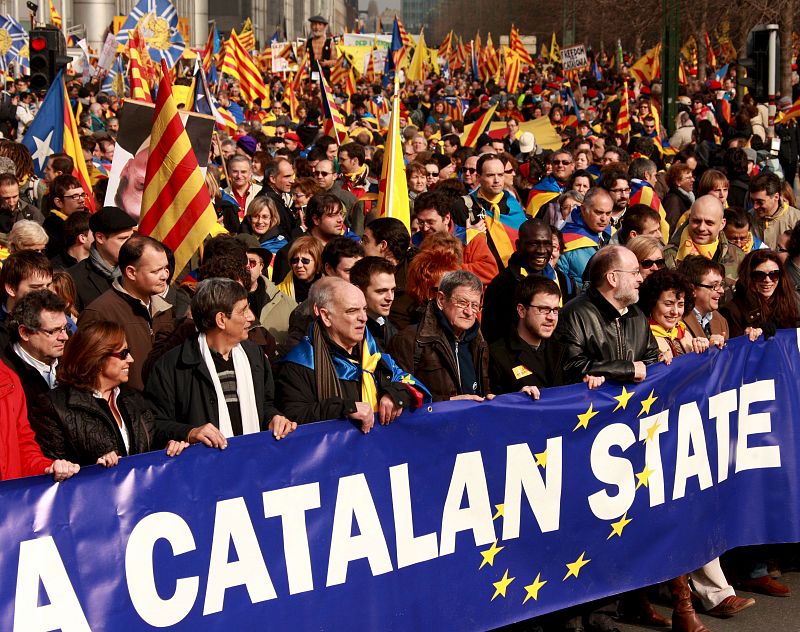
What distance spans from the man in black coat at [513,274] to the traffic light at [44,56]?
8.11 m

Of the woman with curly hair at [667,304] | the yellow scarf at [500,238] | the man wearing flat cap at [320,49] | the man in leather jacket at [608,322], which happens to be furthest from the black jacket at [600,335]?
the man wearing flat cap at [320,49]

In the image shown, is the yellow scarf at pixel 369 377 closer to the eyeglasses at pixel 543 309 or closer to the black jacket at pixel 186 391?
the black jacket at pixel 186 391

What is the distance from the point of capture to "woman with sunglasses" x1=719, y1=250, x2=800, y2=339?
6812mm

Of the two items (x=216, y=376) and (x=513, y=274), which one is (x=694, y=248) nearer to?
(x=513, y=274)

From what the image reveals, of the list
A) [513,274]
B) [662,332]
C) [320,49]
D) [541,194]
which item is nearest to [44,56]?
[541,194]

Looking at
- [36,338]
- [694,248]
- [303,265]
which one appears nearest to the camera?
[36,338]

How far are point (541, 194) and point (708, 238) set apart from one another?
11.2 ft

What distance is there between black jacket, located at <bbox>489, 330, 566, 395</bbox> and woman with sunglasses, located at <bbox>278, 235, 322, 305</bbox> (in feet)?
5.47

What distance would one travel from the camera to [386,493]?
199 inches

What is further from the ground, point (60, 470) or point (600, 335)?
point (600, 335)

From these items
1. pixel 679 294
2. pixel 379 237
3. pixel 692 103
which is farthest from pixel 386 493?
pixel 692 103

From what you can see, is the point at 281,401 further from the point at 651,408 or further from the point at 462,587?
the point at 651,408

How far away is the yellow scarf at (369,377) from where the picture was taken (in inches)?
213

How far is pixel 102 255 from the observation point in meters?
7.01
